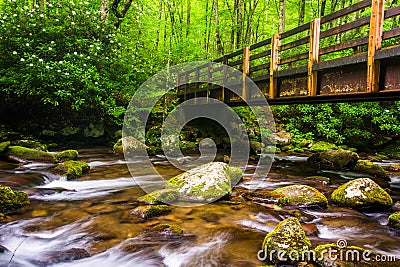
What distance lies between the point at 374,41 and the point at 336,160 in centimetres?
581

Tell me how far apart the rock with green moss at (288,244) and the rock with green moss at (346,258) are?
0.61 ft

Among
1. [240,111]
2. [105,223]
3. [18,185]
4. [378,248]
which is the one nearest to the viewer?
[378,248]

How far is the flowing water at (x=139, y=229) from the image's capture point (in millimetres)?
3844

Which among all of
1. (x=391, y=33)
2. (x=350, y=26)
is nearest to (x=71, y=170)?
(x=350, y=26)

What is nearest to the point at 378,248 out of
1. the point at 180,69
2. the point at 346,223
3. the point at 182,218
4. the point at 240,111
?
the point at 346,223

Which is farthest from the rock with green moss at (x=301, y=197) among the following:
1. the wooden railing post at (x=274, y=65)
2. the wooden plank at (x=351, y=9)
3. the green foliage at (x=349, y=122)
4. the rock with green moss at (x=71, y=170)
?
the green foliage at (x=349, y=122)

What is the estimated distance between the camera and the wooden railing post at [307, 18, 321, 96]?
6.75 meters

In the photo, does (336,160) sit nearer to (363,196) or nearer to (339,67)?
(339,67)

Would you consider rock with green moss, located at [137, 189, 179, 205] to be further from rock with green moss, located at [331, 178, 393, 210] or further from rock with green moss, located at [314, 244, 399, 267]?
rock with green moss, located at [331, 178, 393, 210]

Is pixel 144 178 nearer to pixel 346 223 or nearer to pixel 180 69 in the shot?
pixel 346 223

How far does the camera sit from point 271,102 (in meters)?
9.03

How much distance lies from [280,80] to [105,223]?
6.06 m

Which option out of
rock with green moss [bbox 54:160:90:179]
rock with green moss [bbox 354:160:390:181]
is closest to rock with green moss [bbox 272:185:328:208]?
rock with green moss [bbox 354:160:390:181]

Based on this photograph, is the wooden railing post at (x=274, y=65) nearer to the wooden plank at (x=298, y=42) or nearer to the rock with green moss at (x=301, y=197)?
the wooden plank at (x=298, y=42)
